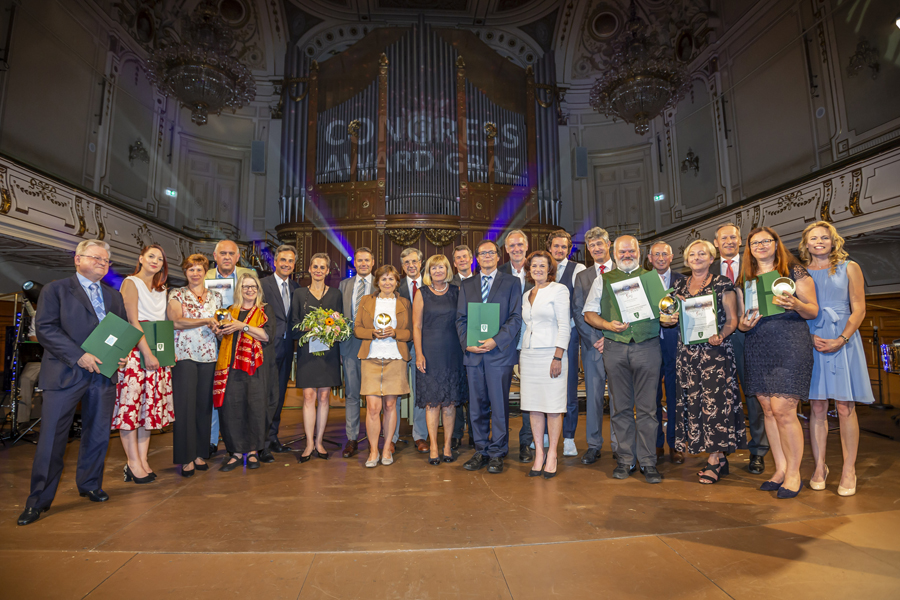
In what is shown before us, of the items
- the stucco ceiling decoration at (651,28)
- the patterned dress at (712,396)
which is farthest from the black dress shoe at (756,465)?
the stucco ceiling decoration at (651,28)

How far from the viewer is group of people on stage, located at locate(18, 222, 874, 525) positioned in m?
2.67

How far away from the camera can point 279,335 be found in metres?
3.66

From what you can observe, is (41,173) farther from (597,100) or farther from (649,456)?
(597,100)

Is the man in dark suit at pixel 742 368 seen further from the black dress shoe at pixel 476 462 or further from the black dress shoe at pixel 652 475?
the black dress shoe at pixel 476 462

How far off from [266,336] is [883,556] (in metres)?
3.42

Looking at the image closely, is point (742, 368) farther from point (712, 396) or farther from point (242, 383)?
point (242, 383)

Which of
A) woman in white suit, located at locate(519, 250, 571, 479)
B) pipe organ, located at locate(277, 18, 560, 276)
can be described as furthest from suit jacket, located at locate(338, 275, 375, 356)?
pipe organ, located at locate(277, 18, 560, 276)

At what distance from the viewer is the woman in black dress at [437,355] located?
337 centimetres

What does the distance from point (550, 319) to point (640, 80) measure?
606 centimetres

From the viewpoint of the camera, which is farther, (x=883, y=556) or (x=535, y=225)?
A: (x=535, y=225)

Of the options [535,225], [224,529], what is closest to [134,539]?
Answer: [224,529]

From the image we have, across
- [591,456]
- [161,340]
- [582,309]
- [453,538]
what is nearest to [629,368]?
[582,309]

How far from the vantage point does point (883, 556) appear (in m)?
1.89

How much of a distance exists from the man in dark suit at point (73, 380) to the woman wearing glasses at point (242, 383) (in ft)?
Result: 2.06
